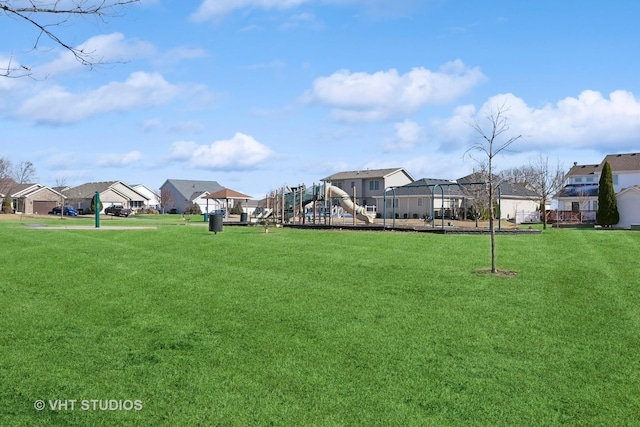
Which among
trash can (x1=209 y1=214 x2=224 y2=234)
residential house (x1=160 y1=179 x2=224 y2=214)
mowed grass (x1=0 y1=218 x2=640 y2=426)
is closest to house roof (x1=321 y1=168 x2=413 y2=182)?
residential house (x1=160 y1=179 x2=224 y2=214)

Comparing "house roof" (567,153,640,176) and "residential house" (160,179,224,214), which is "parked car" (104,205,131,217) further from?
"house roof" (567,153,640,176)

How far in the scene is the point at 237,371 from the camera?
Answer: 643 cm

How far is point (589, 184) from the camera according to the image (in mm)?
57438

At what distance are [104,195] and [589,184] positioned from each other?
65.6 meters

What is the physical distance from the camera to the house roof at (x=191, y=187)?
102 m

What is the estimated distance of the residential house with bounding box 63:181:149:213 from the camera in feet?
280

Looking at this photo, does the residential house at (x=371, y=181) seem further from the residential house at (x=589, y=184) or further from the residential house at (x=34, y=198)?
the residential house at (x=34, y=198)

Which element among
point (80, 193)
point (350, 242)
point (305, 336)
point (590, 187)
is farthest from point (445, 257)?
point (80, 193)

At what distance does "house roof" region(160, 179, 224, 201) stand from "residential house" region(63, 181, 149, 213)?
9.89m

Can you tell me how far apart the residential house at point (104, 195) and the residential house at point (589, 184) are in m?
62.8

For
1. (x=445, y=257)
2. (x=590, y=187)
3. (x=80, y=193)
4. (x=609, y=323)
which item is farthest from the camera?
(x=80, y=193)

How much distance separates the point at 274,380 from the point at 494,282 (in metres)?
6.76

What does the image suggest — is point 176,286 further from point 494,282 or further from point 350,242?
point 350,242

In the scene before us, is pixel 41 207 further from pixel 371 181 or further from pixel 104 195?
pixel 371 181
